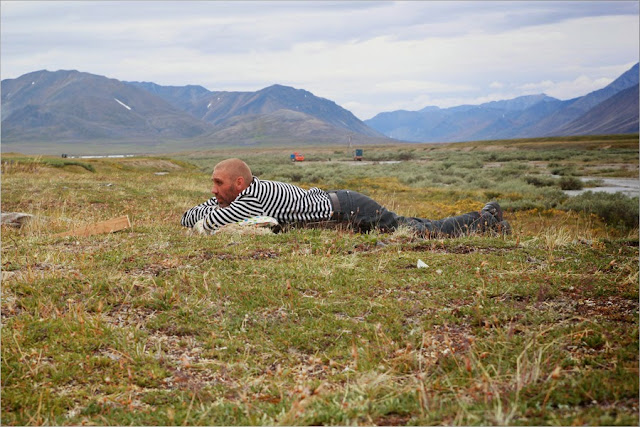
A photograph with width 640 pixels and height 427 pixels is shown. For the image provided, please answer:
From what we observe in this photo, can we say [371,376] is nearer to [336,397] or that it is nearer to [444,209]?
[336,397]

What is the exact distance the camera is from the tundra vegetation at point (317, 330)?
135 inches

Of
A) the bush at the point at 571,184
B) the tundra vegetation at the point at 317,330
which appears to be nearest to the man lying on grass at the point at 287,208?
the tundra vegetation at the point at 317,330

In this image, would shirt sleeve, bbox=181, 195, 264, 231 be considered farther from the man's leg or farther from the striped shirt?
the man's leg

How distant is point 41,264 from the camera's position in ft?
21.9

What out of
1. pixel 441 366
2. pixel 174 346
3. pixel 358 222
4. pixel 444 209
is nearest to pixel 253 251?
pixel 358 222

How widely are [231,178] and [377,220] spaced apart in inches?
104

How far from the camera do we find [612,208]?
19.9 metres

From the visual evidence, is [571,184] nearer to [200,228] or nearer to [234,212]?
[234,212]

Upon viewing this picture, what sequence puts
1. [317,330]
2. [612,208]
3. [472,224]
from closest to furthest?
[317,330], [472,224], [612,208]

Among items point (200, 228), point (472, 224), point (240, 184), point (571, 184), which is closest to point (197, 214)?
point (200, 228)

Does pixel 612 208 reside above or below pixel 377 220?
below

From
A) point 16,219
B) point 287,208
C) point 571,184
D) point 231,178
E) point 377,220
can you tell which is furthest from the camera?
point 571,184

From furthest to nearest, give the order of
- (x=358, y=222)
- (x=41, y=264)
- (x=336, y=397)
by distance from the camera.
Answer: (x=358, y=222)
(x=41, y=264)
(x=336, y=397)

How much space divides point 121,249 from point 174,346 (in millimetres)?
3422
